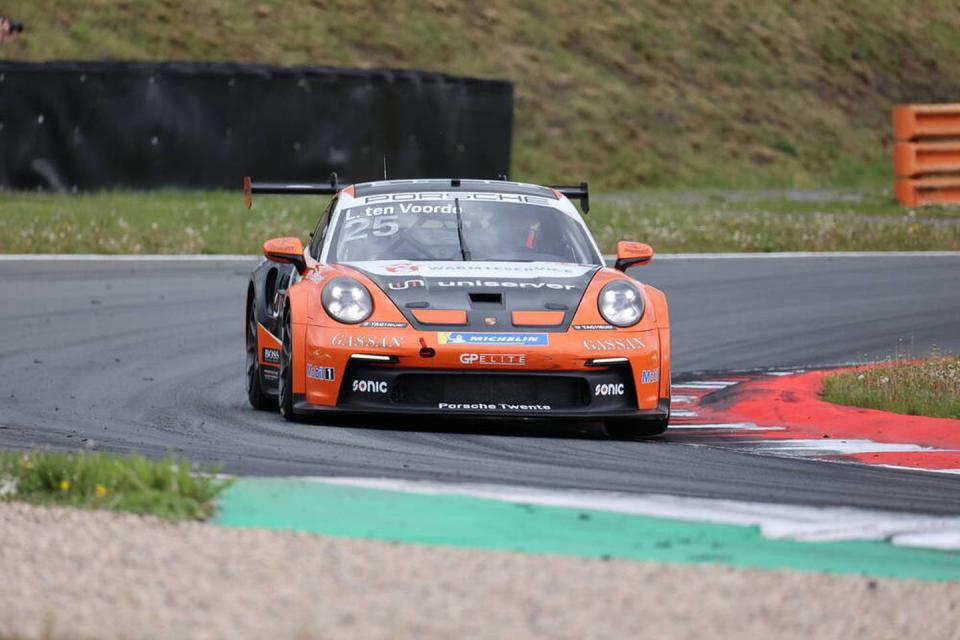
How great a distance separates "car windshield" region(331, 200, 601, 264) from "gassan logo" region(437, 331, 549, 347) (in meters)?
1.10

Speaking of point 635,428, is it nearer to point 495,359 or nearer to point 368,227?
point 495,359

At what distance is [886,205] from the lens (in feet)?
85.4

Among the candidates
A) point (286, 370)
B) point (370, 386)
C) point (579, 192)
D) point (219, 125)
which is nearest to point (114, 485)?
point (370, 386)

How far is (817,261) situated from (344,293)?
31.1ft

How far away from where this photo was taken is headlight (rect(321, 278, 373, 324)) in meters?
8.69

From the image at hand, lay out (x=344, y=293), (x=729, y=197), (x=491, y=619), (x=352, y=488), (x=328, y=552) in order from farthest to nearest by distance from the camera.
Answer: (x=729, y=197) → (x=344, y=293) → (x=352, y=488) → (x=328, y=552) → (x=491, y=619)

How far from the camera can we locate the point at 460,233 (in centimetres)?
980

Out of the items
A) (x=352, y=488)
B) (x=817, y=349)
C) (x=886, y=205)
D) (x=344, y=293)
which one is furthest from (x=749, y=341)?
(x=886, y=205)

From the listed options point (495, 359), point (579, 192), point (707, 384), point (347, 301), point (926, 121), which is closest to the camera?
point (495, 359)

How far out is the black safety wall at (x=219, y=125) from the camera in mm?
A: 21422

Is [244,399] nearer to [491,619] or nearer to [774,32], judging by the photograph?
[491,619]

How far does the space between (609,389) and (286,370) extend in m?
1.52

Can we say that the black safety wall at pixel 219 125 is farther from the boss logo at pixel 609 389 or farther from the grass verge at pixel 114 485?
the grass verge at pixel 114 485

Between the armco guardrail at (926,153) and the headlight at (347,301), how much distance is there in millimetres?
17714
